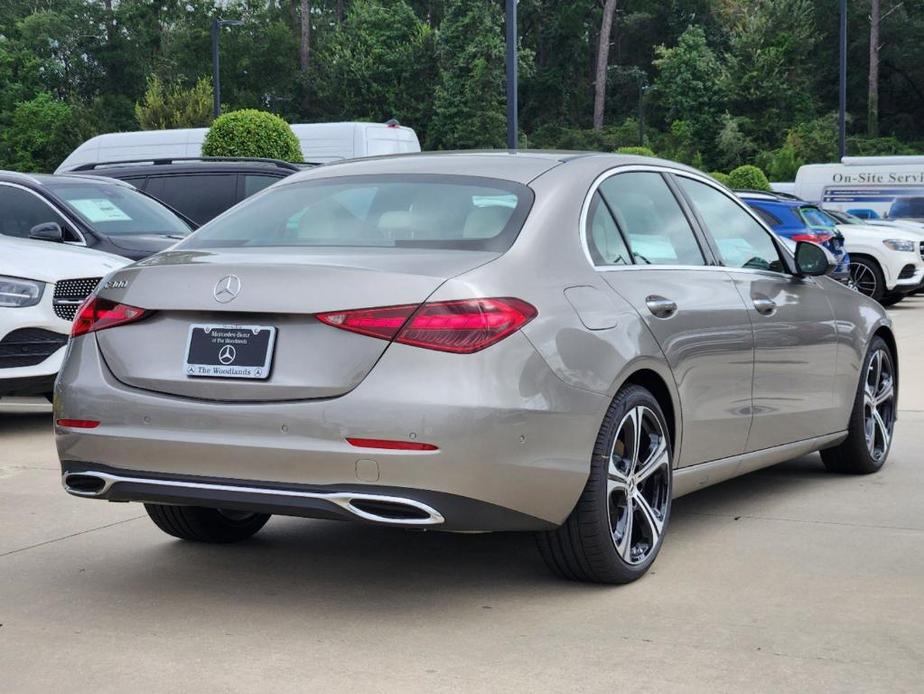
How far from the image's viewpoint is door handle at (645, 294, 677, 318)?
17.5 feet

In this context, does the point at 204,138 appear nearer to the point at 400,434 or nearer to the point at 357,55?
the point at 400,434

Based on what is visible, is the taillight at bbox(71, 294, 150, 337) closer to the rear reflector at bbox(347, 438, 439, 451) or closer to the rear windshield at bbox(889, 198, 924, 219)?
the rear reflector at bbox(347, 438, 439, 451)

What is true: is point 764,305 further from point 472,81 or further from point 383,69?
point 383,69

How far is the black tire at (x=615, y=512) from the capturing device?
4.89 meters

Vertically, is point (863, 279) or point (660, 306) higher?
point (660, 306)

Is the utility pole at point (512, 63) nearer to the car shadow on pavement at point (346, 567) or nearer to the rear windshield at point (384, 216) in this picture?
the car shadow on pavement at point (346, 567)

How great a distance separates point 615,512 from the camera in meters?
5.12

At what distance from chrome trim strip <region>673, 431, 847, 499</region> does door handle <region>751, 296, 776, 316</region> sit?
0.58 m

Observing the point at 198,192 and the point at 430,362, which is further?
the point at 198,192

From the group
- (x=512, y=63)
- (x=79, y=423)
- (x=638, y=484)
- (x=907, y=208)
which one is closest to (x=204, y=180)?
(x=512, y=63)

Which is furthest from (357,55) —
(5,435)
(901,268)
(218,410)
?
(218,410)

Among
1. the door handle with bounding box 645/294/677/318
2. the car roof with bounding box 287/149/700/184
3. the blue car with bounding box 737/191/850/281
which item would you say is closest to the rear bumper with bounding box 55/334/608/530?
the door handle with bounding box 645/294/677/318

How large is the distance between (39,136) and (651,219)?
71934 mm

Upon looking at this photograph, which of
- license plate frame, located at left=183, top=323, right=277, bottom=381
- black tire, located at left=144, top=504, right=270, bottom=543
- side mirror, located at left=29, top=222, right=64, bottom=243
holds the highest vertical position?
license plate frame, located at left=183, top=323, right=277, bottom=381
